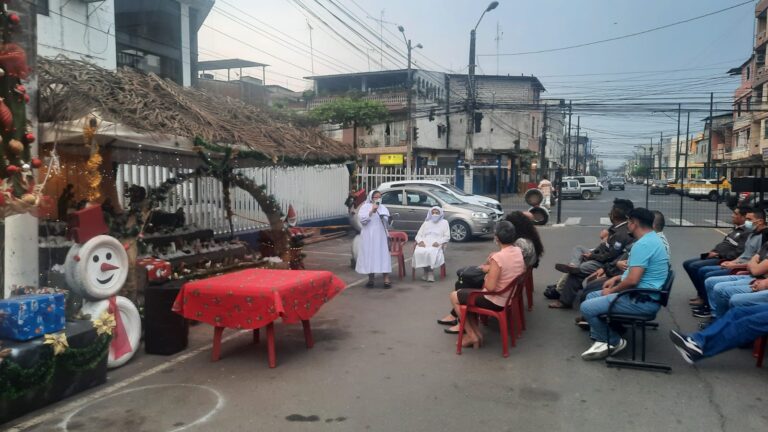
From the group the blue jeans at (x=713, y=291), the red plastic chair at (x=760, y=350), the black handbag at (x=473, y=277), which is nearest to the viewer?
the red plastic chair at (x=760, y=350)

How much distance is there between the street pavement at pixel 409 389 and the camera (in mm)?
4117

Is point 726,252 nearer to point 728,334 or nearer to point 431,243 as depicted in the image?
point 728,334

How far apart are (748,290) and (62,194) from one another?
28.7ft

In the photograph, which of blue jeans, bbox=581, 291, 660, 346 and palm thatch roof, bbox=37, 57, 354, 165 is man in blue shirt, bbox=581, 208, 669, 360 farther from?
palm thatch roof, bbox=37, 57, 354, 165

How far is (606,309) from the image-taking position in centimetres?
529

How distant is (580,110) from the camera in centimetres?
2731

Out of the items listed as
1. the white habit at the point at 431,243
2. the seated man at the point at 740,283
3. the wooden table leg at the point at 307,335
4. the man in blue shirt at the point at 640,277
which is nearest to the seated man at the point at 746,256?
the seated man at the point at 740,283

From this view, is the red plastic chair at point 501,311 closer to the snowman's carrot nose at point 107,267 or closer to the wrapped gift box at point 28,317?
the snowman's carrot nose at point 107,267

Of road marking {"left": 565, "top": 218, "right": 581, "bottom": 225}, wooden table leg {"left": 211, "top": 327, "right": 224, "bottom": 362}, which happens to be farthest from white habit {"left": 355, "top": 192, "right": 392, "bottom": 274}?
road marking {"left": 565, "top": 218, "right": 581, "bottom": 225}

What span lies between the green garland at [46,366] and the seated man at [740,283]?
5.75 meters

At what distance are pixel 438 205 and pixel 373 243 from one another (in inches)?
262

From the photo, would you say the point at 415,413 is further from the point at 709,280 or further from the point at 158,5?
the point at 158,5

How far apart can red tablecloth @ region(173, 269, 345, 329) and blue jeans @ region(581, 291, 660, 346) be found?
2.73 m

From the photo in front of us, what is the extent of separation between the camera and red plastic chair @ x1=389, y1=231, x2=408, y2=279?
10.2 m
